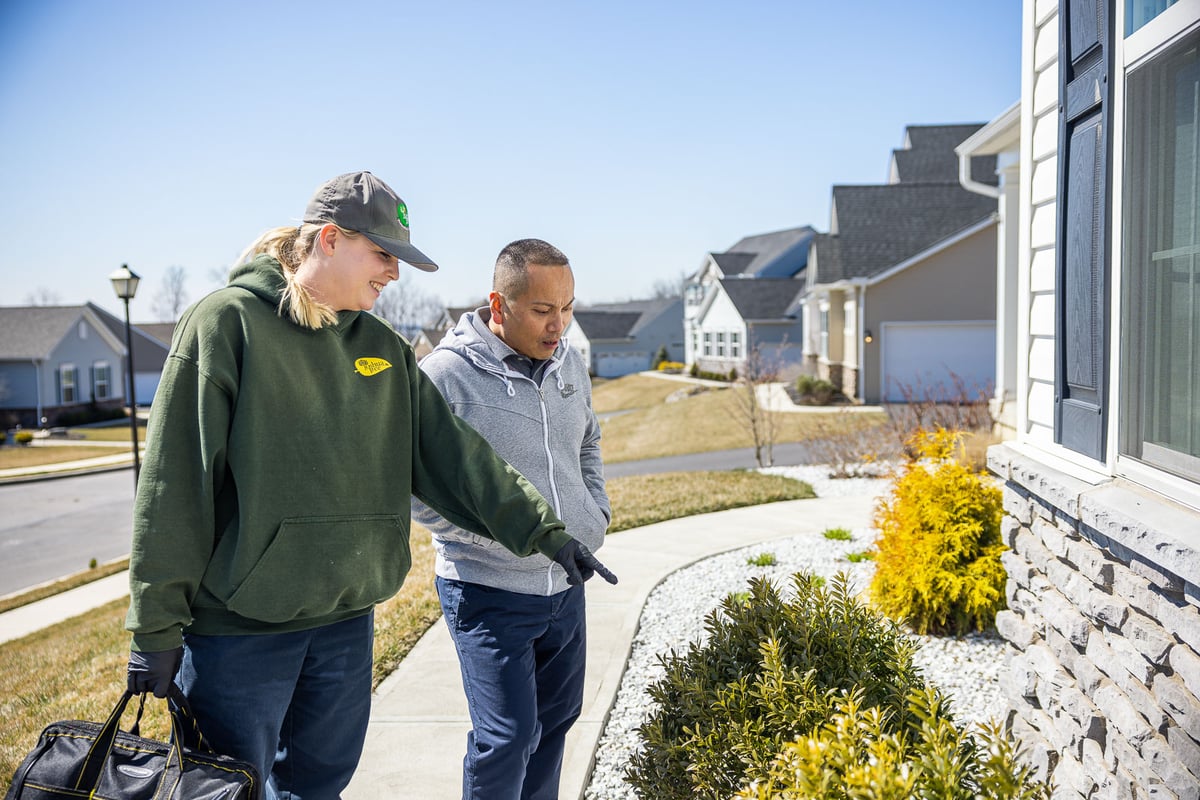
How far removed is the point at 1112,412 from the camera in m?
2.85

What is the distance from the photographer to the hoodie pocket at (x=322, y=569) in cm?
218

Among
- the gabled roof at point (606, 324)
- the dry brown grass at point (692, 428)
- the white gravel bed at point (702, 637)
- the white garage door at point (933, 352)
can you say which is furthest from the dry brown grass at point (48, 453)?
the white gravel bed at point (702, 637)

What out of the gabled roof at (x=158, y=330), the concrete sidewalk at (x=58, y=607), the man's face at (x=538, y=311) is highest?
the gabled roof at (x=158, y=330)

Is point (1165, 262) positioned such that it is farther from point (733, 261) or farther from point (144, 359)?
point (144, 359)

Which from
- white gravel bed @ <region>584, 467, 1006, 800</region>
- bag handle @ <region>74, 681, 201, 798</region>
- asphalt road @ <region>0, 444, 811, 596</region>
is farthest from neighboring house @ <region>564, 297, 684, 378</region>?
bag handle @ <region>74, 681, 201, 798</region>

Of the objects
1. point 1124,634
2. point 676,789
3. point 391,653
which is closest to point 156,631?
point 676,789

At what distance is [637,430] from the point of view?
27672 mm

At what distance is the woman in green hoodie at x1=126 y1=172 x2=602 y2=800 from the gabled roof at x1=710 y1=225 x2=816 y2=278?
43100 mm

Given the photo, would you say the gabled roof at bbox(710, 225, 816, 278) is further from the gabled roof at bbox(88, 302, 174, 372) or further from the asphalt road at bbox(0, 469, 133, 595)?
the gabled roof at bbox(88, 302, 174, 372)

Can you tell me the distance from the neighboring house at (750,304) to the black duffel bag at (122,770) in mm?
31313

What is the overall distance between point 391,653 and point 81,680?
2.15 meters

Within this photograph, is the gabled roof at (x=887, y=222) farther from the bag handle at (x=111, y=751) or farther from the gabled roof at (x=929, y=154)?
the bag handle at (x=111, y=751)

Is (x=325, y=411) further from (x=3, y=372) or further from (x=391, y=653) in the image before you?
(x=3, y=372)

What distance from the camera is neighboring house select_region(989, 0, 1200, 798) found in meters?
2.36
